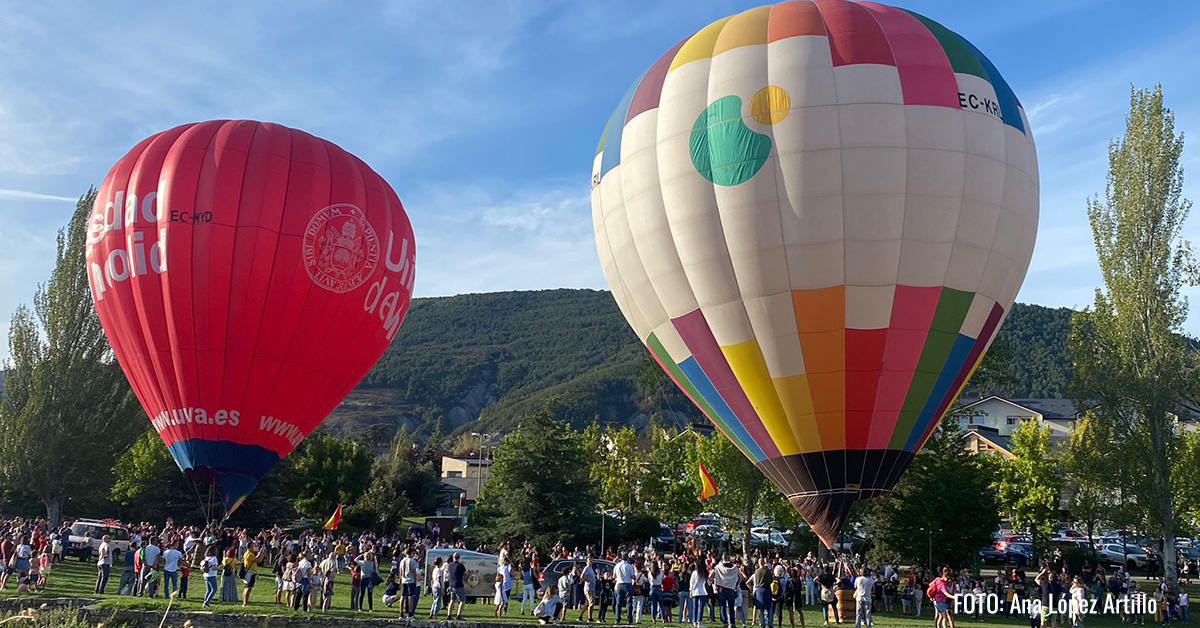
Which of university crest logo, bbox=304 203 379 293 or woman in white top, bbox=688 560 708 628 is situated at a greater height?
university crest logo, bbox=304 203 379 293

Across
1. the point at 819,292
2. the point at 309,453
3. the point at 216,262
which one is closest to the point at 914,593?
the point at 819,292

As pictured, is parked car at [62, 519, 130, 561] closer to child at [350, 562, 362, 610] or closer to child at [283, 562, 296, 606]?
child at [283, 562, 296, 606]

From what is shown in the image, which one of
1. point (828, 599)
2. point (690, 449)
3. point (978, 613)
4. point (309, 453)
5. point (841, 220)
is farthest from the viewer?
point (309, 453)

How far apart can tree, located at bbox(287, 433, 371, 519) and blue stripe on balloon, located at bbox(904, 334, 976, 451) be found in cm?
3633

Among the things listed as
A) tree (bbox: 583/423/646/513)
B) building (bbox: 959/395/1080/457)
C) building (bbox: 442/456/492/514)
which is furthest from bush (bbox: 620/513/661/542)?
building (bbox: 959/395/1080/457)

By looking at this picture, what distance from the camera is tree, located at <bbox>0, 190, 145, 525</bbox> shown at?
39.2 m

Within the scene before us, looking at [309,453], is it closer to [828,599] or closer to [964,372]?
[828,599]

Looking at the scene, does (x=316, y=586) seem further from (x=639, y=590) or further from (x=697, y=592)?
(x=697, y=592)

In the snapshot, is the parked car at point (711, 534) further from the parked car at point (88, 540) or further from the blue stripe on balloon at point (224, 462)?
the blue stripe on balloon at point (224, 462)

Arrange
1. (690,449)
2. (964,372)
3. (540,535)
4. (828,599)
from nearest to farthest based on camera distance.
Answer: (964,372)
(828,599)
(540,535)
(690,449)

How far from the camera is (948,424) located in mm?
33812

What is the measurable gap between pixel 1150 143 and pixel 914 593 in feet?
69.7

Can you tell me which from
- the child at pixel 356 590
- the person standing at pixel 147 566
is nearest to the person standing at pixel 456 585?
the child at pixel 356 590

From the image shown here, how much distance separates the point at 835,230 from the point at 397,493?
42765 millimetres
